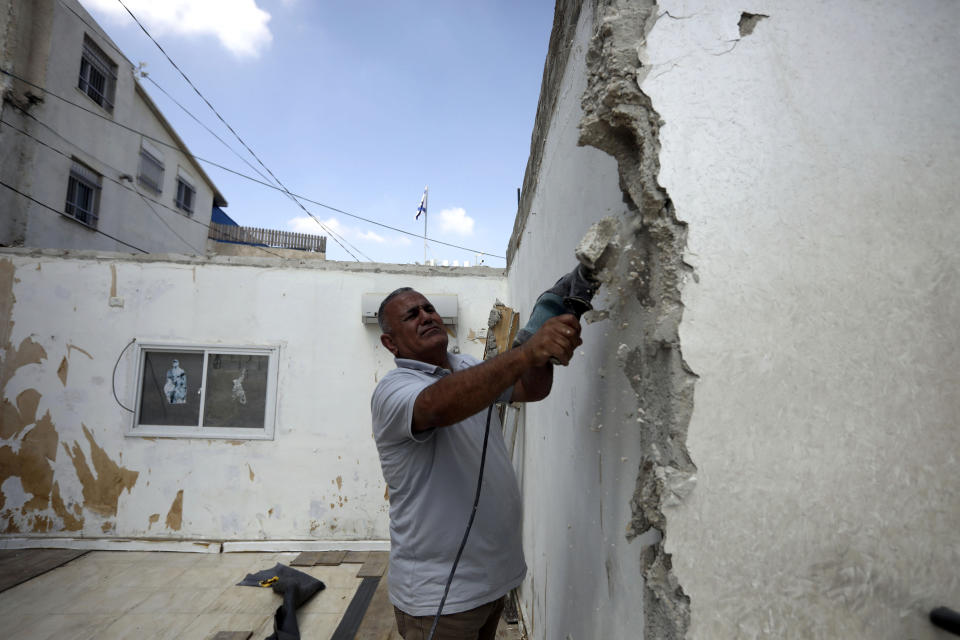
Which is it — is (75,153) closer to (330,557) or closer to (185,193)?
(185,193)

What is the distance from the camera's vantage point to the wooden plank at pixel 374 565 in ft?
13.7

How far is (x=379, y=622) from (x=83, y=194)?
8166 millimetres

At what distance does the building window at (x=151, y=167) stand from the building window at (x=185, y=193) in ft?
2.53

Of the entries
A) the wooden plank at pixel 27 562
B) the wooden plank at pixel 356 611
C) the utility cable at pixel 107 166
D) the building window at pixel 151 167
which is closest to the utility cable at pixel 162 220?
the utility cable at pixel 107 166

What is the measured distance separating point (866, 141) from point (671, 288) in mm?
435

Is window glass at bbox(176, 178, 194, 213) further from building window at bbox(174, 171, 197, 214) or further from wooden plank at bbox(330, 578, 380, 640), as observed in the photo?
wooden plank at bbox(330, 578, 380, 640)

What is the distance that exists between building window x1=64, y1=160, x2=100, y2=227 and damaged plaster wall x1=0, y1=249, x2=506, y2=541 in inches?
134

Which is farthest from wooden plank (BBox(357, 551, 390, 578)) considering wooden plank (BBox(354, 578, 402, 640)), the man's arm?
the man's arm

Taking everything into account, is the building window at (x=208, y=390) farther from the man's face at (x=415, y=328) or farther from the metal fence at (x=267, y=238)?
the metal fence at (x=267, y=238)

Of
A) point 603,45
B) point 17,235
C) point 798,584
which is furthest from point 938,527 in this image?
point 17,235

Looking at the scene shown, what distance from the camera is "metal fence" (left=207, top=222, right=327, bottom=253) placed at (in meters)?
12.7

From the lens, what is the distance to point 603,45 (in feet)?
A: 3.13

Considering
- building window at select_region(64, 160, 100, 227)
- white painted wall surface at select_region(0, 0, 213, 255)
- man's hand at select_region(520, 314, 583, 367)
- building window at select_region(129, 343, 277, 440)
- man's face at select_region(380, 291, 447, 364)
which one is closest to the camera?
man's hand at select_region(520, 314, 583, 367)

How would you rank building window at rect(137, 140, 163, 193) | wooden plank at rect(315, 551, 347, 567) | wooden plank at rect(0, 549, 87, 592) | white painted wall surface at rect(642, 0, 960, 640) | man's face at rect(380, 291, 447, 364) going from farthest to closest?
building window at rect(137, 140, 163, 193)
wooden plank at rect(315, 551, 347, 567)
wooden plank at rect(0, 549, 87, 592)
man's face at rect(380, 291, 447, 364)
white painted wall surface at rect(642, 0, 960, 640)
